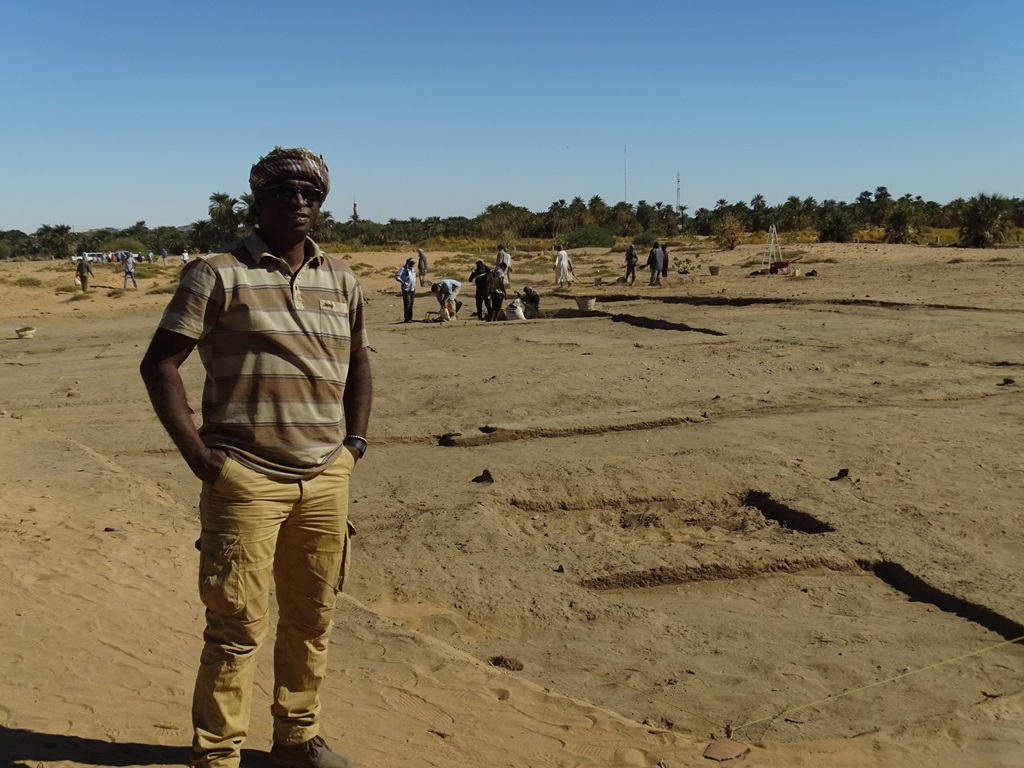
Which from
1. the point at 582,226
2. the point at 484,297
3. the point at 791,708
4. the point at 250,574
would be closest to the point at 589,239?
the point at 582,226

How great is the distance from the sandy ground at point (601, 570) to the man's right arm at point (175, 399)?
1.20 m

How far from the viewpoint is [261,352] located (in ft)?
10.1

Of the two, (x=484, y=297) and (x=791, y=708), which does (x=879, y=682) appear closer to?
(x=791, y=708)

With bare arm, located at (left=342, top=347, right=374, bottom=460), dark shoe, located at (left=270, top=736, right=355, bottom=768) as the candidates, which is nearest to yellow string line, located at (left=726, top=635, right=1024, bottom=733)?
dark shoe, located at (left=270, top=736, right=355, bottom=768)

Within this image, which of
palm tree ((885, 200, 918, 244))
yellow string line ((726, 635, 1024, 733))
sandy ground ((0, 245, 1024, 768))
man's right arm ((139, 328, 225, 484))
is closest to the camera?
man's right arm ((139, 328, 225, 484))

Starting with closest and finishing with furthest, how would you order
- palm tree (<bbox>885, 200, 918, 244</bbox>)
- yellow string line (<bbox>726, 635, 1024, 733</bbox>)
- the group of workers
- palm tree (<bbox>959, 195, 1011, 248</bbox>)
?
yellow string line (<bbox>726, 635, 1024, 733</bbox>)
the group of workers
palm tree (<bbox>959, 195, 1011, 248</bbox>)
palm tree (<bbox>885, 200, 918, 244</bbox>)

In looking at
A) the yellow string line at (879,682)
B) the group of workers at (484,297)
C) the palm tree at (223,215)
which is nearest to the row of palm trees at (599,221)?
the palm tree at (223,215)

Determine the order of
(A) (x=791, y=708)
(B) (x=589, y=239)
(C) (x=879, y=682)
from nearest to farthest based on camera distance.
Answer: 1. (A) (x=791, y=708)
2. (C) (x=879, y=682)
3. (B) (x=589, y=239)

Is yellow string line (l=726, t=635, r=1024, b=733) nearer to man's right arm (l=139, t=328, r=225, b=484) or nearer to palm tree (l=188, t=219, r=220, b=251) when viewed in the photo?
man's right arm (l=139, t=328, r=225, b=484)

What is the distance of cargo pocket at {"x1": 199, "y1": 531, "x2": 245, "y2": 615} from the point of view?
299 centimetres

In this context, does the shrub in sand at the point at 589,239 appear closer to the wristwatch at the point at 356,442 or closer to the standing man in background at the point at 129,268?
the standing man in background at the point at 129,268

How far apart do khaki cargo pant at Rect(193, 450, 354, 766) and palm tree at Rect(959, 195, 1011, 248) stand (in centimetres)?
3676

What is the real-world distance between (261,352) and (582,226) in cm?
6559

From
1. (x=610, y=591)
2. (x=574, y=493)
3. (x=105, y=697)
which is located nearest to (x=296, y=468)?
(x=105, y=697)
